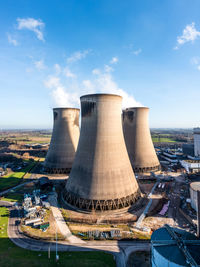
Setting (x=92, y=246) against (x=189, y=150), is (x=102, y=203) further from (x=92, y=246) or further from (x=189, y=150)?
(x=189, y=150)

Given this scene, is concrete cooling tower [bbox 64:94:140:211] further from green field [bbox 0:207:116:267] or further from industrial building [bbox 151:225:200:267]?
industrial building [bbox 151:225:200:267]

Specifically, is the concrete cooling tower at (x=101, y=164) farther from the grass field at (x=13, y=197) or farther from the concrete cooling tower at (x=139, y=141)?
the concrete cooling tower at (x=139, y=141)

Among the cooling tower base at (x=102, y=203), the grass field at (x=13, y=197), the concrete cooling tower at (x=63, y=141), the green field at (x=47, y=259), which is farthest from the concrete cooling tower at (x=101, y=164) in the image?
the concrete cooling tower at (x=63, y=141)

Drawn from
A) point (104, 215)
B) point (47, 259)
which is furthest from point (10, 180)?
point (47, 259)

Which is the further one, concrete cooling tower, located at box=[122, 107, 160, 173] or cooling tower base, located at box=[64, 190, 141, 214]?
concrete cooling tower, located at box=[122, 107, 160, 173]

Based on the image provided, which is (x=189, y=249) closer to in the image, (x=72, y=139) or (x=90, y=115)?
(x=90, y=115)

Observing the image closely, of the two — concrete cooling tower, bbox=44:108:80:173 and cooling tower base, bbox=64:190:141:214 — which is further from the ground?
concrete cooling tower, bbox=44:108:80:173

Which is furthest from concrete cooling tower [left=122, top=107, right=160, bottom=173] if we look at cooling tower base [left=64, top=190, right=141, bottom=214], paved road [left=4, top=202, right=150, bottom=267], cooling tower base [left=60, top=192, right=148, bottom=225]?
paved road [left=4, top=202, right=150, bottom=267]
